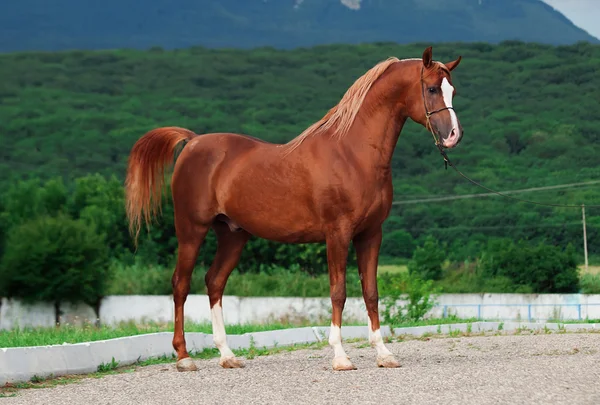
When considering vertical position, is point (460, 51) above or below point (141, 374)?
above

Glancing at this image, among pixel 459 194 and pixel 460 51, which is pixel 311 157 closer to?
pixel 459 194

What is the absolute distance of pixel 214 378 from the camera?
10.8 meters

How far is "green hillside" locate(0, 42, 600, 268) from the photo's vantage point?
86500mm

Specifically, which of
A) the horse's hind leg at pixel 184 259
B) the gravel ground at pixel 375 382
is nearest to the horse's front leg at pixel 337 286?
the gravel ground at pixel 375 382

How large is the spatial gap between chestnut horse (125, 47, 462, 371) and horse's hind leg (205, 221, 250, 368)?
0.01 m

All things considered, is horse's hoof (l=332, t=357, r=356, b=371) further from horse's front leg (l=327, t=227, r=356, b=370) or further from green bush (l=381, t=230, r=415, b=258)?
green bush (l=381, t=230, r=415, b=258)

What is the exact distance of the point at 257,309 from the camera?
4384 centimetres

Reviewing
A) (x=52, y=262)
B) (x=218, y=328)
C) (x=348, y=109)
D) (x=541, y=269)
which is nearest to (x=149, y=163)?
(x=218, y=328)

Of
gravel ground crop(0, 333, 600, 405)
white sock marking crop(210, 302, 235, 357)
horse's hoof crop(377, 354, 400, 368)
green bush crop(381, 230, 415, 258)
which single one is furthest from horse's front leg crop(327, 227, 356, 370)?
green bush crop(381, 230, 415, 258)

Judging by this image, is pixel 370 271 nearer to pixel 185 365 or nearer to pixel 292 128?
pixel 185 365

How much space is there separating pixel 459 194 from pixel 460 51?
2811 inches

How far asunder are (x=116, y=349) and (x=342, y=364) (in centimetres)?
324

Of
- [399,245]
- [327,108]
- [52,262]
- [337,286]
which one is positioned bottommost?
[337,286]

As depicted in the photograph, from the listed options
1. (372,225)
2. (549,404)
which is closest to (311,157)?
(372,225)
